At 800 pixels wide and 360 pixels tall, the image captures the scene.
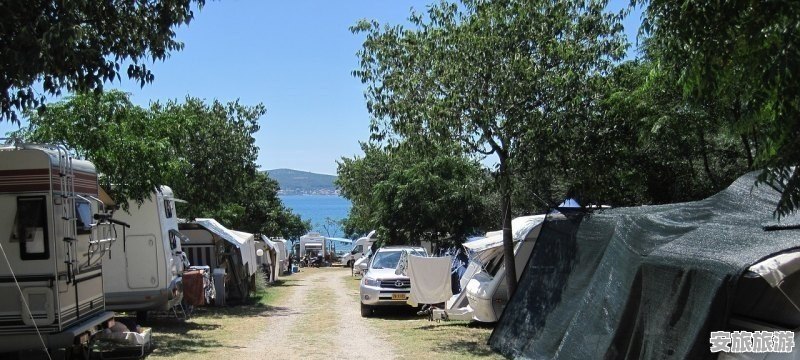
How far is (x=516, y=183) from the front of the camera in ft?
43.9

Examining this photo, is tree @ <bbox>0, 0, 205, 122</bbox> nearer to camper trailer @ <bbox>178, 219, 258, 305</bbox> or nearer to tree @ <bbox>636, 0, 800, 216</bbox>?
tree @ <bbox>636, 0, 800, 216</bbox>

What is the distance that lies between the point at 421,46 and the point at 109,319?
666 centimetres

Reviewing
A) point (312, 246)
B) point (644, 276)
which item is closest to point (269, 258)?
point (644, 276)

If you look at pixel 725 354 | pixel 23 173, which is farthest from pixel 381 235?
pixel 725 354

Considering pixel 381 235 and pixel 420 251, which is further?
pixel 381 235

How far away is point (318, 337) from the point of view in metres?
14.8

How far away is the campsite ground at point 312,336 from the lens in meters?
12.6

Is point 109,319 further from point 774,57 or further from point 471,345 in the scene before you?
point 774,57

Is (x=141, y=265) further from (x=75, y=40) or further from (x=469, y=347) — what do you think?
(x=75, y=40)

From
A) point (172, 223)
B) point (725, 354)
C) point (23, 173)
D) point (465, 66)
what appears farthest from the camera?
point (172, 223)

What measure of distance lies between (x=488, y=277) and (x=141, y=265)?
23.6 ft

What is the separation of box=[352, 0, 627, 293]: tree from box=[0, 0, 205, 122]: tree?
5283 mm

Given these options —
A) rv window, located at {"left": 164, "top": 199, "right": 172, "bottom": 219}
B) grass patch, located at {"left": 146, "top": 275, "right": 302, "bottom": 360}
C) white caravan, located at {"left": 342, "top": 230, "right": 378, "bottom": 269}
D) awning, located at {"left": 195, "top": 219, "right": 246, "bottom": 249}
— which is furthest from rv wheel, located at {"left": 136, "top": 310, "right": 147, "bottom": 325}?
white caravan, located at {"left": 342, "top": 230, "right": 378, "bottom": 269}

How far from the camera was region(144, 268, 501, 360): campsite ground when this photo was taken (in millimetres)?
12633
